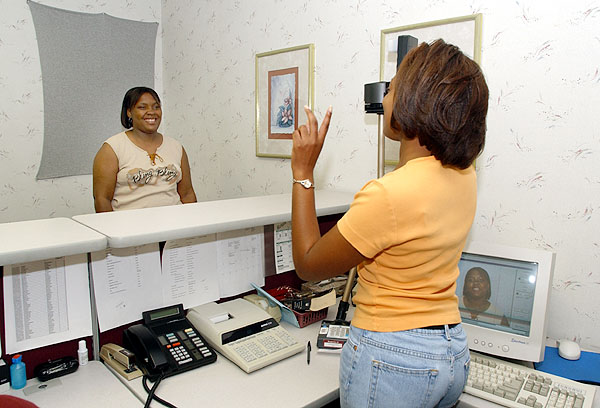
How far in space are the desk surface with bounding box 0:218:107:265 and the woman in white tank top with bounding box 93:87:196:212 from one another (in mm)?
1002

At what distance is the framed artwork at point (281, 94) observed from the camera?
2.21 meters

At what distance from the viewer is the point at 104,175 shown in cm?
220

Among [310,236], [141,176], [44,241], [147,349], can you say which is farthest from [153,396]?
[141,176]

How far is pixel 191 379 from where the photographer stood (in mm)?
1214

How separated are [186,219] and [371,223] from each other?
0.67m

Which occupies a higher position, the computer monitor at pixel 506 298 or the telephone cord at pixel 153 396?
the computer monitor at pixel 506 298

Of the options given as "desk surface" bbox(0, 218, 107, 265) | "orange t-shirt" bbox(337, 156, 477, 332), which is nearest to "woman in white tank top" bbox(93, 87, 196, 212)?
"desk surface" bbox(0, 218, 107, 265)

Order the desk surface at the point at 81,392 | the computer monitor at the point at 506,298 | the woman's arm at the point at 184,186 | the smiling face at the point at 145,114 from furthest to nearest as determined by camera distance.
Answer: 1. the woman's arm at the point at 184,186
2. the smiling face at the point at 145,114
3. the computer monitor at the point at 506,298
4. the desk surface at the point at 81,392

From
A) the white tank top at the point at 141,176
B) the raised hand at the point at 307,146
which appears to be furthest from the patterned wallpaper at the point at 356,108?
the raised hand at the point at 307,146

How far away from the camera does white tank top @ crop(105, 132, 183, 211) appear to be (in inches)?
88.4

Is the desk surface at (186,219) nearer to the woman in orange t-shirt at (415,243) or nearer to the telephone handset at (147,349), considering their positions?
the telephone handset at (147,349)

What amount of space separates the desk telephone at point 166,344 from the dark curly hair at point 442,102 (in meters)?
0.85

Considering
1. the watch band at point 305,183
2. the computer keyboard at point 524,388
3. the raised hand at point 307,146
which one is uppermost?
the raised hand at point 307,146

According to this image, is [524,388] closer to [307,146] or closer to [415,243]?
[415,243]
